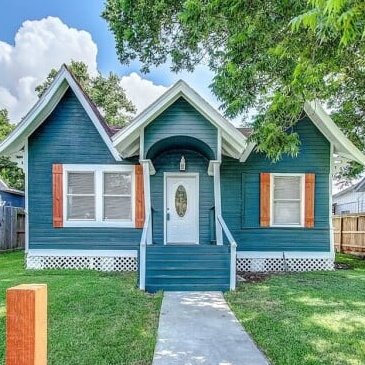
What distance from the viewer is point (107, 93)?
23922 mm

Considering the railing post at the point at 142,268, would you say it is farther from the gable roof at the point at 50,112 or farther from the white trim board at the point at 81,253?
the gable roof at the point at 50,112

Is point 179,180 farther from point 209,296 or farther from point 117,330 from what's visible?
point 117,330

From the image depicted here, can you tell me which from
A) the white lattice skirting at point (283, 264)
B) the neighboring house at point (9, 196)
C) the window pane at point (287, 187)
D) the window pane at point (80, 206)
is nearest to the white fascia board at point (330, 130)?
the window pane at point (287, 187)

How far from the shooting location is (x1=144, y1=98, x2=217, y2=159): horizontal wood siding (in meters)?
8.77

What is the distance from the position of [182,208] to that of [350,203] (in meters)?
20.4

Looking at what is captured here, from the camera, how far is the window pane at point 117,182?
1049cm

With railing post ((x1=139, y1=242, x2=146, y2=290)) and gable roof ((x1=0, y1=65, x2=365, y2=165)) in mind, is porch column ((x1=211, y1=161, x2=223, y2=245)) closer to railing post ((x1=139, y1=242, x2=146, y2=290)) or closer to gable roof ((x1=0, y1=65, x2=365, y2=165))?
gable roof ((x1=0, y1=65, x2=365, y2=165))

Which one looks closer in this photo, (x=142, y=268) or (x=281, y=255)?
(x=142, y=268)

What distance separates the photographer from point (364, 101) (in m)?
12.7

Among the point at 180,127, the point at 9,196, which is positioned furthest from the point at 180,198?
the point at 9,196

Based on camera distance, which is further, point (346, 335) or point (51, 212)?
point (51, 212)

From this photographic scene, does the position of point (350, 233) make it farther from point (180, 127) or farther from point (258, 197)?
point (180, 127)

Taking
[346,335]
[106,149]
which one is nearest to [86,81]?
[106,149]

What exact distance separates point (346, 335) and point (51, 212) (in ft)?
26.3
